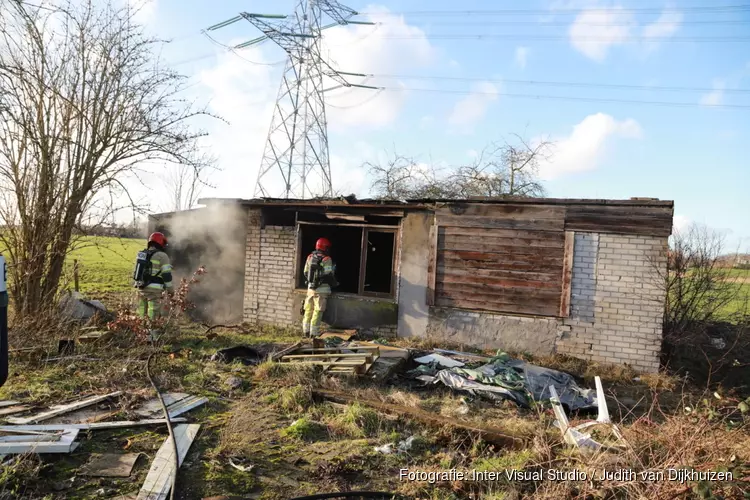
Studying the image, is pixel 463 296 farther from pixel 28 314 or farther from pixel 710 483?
pixel 28 314

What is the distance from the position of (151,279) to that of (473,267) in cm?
594

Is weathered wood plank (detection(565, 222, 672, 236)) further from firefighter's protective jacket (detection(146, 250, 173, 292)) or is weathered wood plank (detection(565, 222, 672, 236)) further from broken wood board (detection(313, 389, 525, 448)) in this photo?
firefighter's protective jacket (detection(146, 250, 173, 292))

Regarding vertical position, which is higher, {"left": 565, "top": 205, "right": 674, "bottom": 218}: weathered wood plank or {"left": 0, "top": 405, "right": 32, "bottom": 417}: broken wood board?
{"left": 565, "top": 205, "right": 674, "bottom": 218}: weathered wood plank

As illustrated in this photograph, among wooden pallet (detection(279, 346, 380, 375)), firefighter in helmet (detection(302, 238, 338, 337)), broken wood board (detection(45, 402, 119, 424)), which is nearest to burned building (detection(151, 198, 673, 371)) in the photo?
firefighter in helmet (detection(302, 238, 338, 337))

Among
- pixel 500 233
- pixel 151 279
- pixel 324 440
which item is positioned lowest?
pixel 324 440

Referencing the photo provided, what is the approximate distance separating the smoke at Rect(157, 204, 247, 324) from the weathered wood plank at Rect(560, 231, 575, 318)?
22.5ft

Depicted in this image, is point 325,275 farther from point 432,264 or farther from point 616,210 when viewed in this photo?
point 616,210

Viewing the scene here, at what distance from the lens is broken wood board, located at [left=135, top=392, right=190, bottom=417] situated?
15.6ft

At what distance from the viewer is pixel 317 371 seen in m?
6.18

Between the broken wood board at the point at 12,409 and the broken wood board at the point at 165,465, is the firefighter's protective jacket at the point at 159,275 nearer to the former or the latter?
the broken wood board at the point at 12,409

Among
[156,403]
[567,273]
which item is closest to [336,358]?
[156,403]

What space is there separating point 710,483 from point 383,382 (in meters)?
3.98

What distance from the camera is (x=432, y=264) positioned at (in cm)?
880

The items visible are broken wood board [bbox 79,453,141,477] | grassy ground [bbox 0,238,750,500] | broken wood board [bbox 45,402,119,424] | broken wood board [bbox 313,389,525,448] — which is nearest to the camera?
grassy ground [bbox 0,238,750,500]
